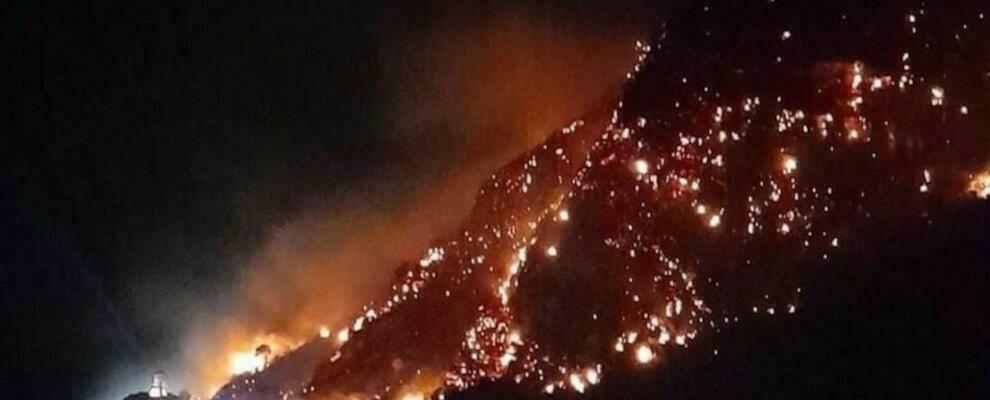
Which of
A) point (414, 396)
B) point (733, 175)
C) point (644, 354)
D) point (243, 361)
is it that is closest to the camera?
point (644, 354)

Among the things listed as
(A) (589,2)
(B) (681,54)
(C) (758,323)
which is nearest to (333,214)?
(A) (589,2)

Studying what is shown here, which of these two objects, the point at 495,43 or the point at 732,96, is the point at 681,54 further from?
the point at 495,43

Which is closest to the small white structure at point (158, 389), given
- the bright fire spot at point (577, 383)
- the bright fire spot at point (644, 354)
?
the bright fire spot at point (577, 383)

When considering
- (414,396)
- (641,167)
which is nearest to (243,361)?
(414,396)

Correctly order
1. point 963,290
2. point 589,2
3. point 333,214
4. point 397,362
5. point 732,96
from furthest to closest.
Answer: point 333,214 < point 589,2 < point 397,362 < point 732,96 < point 963,290

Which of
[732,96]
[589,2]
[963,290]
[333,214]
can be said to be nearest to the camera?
[963,290]

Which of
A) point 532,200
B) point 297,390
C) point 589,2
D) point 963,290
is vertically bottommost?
point 963,290

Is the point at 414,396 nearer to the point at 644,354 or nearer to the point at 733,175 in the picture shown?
the point at 644,354

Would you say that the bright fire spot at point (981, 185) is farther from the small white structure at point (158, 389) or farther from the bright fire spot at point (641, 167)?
the small white structure at point (158, 389)
